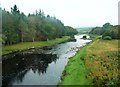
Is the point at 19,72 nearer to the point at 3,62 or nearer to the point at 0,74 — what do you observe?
the point at 0,74

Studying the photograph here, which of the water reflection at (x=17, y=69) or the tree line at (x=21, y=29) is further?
the tree line at (x=21, y=29)

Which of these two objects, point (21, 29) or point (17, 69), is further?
point (21, 29)

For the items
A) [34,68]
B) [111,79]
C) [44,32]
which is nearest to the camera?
[111,79]

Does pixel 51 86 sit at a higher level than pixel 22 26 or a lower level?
lower

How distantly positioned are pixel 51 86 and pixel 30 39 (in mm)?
74755

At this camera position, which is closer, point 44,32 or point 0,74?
point 0,74

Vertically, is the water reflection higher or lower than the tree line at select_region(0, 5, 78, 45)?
lower

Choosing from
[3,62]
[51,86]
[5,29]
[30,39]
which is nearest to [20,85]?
[51,86]

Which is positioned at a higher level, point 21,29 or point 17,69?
point 21,29

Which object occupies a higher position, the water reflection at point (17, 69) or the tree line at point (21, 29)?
the tree line at point (21, 29)

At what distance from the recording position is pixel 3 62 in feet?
198

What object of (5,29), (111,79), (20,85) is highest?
(5,29)

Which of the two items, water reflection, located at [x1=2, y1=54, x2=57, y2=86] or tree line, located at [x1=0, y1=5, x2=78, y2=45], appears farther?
tree line, located at [x1=0, y1=5, x2=78, y2=45]

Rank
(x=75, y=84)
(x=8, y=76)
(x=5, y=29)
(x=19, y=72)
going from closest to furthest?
1. (x=75, y=84)
2. (x=8, y=76)
3. (x=19, y=72)
4. (x=5, y=29)
